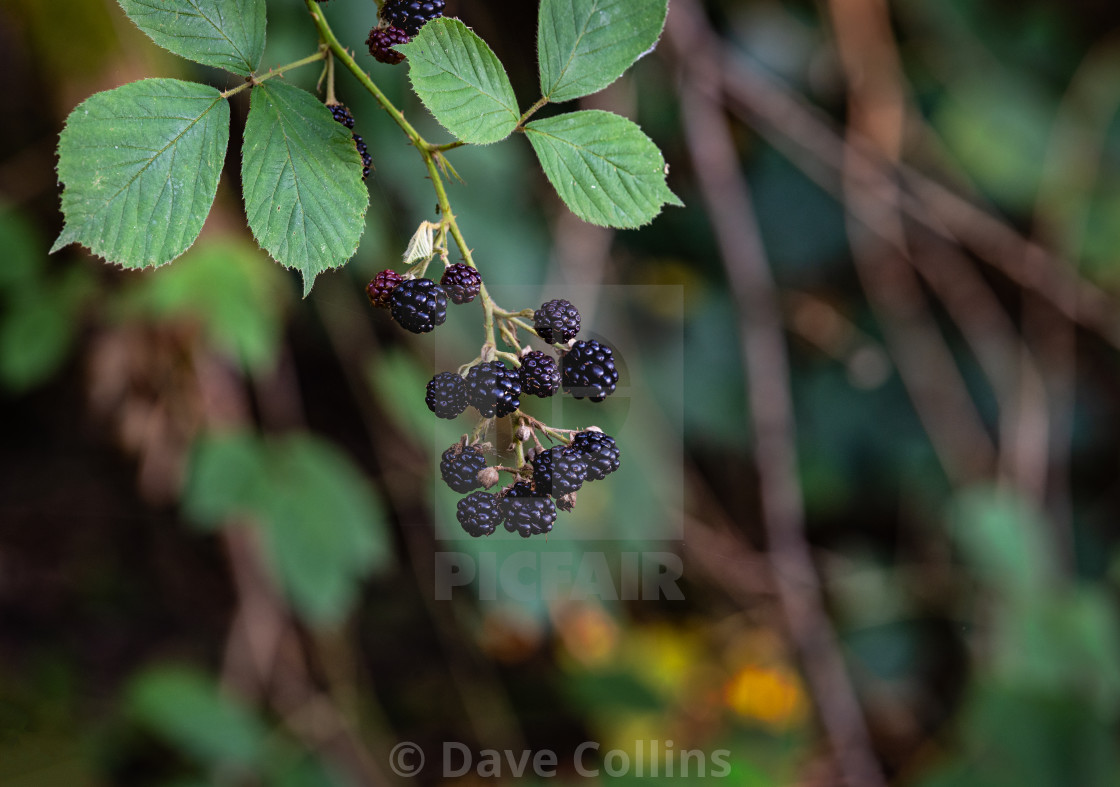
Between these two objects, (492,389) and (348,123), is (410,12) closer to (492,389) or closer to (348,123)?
(348,123)

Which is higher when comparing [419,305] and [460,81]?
[460,81]

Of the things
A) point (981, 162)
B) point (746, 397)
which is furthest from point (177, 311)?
point (981, 162)

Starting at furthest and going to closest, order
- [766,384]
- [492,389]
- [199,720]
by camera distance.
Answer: [766,384]
[199,720]
[492,389]

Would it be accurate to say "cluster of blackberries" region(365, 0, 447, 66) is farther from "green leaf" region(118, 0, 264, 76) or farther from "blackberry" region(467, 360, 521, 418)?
"blackberry" region(467, 360, 521, 418)

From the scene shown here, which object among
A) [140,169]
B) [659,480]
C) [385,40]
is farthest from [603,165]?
[659,480]

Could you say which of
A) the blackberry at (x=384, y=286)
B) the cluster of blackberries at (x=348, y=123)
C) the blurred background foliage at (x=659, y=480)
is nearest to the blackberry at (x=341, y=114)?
the cluster of blackberries at (x=348, y=123)

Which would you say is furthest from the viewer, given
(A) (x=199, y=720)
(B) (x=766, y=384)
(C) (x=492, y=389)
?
(B) (x=766, y=384)

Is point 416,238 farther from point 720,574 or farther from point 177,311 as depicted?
point 720,574

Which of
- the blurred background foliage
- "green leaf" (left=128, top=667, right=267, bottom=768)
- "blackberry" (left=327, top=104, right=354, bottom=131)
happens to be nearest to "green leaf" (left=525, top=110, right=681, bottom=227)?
"blackberry" (left=327, top=104, right=354, bottom=131)

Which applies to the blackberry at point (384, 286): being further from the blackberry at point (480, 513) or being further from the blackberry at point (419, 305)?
the blackberry at point (480, 513)
